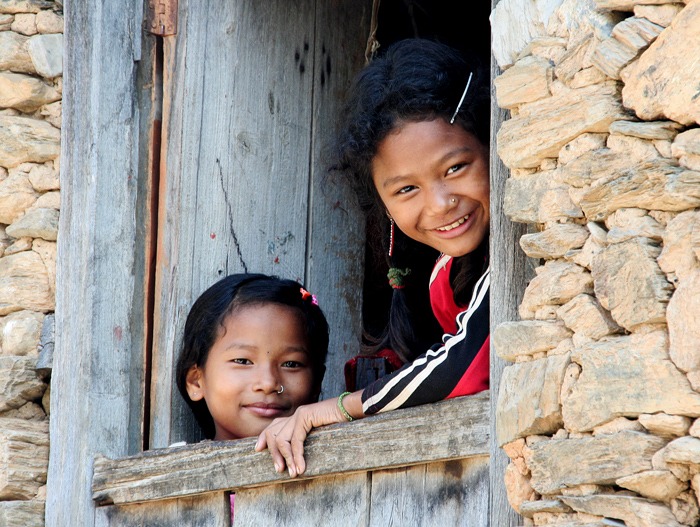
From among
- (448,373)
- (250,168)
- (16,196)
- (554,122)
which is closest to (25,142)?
(16,196)

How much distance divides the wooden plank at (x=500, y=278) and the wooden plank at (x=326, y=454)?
76 mm

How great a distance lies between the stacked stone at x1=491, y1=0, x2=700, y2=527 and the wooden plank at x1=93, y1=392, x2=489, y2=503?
0.75 ft

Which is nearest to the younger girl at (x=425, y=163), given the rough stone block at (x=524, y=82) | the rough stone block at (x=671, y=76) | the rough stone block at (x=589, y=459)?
the rough stone block at (x=524, y=82)

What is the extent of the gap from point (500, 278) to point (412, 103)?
0.79 meters

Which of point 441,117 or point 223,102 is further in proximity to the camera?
Result: point 223,102

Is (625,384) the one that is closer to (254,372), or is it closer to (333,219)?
(254,372)

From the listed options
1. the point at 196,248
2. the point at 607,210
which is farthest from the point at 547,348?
the point at 196,248

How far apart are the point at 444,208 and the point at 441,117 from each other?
0.25m

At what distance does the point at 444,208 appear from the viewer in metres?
2.86

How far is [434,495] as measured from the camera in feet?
8.04

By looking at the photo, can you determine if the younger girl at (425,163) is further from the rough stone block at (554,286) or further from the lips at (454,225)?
the rough stone block at (554,286)

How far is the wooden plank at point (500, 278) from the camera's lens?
2.24 m

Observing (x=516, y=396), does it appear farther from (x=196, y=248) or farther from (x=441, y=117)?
(x=196, y=248)

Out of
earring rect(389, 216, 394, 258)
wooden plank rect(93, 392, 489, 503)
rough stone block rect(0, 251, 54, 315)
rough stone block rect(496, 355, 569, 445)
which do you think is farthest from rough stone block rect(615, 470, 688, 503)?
rough stone block rect(0, 251, 54, 315)
